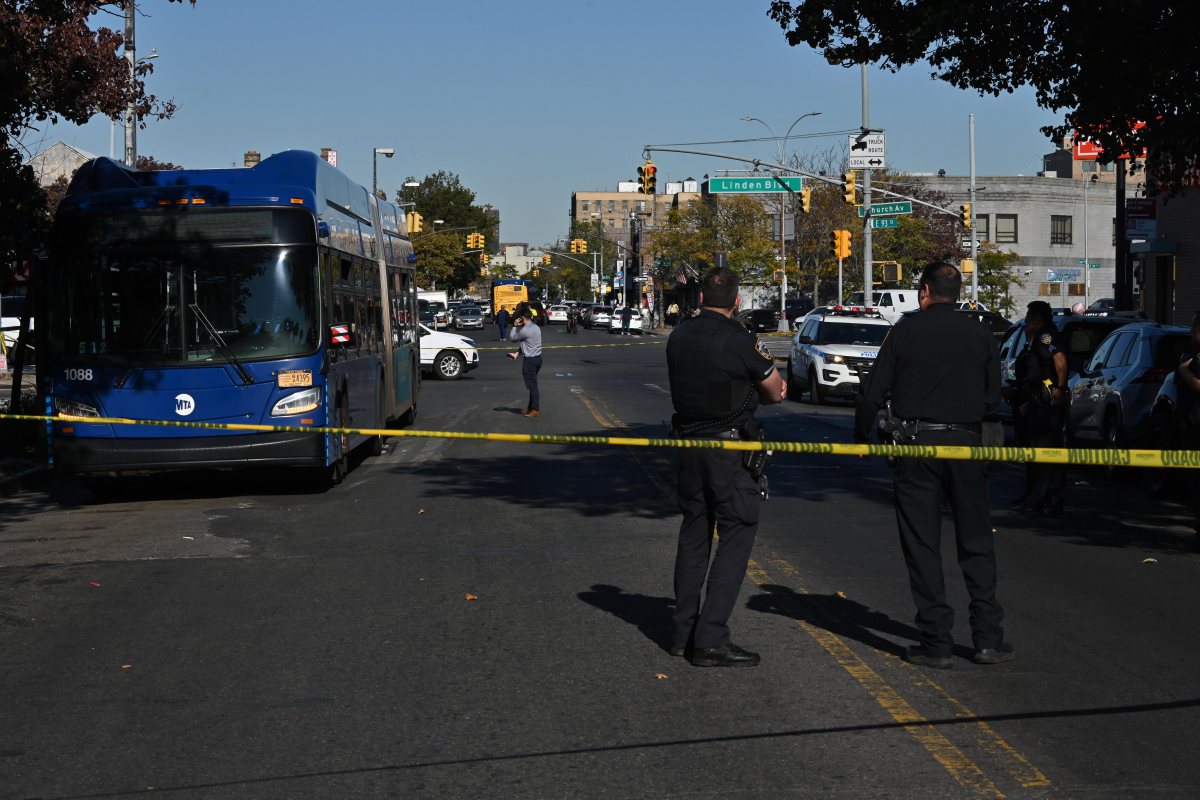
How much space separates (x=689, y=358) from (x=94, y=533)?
23.5ft

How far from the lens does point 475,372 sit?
41.1 meters

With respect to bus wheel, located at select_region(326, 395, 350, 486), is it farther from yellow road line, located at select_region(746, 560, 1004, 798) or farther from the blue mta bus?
yellow road line, located at select_region(746, 560, 1004, 798)

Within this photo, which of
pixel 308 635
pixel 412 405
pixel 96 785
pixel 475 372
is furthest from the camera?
pixel 475 372

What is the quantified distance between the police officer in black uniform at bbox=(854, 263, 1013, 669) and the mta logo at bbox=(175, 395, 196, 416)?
829 centimetres

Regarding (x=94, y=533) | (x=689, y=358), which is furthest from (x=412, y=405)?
(x=689, y=358)

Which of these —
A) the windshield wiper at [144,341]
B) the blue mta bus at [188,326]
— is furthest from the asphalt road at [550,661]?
the windshield wiper at [144,341]

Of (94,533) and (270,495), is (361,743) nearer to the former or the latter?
(94,533)

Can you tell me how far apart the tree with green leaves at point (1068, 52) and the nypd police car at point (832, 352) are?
32.9ft

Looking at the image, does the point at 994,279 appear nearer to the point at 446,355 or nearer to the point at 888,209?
the point at 888,209

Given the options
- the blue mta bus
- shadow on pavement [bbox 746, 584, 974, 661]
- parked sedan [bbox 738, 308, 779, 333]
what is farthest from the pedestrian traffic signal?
shadow on pavement [bbox 746, 584, 974, 661]

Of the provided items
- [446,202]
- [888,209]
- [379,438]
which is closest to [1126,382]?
[379,438]

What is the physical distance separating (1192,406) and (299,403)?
7.86m

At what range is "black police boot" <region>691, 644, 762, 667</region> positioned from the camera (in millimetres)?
7359

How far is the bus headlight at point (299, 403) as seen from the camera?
14156 millimetres
